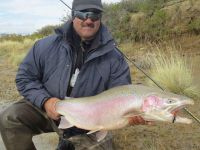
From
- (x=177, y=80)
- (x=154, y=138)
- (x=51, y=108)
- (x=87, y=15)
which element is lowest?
Result: (x=154, y=138)

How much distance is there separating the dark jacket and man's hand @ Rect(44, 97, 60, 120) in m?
0.07

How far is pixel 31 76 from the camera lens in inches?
205

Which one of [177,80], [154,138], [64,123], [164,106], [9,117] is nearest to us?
[164,106]

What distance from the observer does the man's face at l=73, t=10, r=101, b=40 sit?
4930 millimetres

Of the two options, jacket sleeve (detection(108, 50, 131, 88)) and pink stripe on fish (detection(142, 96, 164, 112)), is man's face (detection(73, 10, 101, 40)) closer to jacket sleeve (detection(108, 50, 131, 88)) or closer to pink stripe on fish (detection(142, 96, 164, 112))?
jacket sleeve (detection(108, 50, 131, 88))

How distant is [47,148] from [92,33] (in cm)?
202

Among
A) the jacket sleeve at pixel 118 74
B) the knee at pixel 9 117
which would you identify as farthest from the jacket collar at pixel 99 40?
the knee at pixel 9 117

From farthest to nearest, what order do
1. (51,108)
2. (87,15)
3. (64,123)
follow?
(87,15), (51,108), (64,123)

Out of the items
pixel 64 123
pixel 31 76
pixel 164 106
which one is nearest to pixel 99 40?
pixel 31 76

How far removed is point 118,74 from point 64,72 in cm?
52

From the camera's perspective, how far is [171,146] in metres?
5.93

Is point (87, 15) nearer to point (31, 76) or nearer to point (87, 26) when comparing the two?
point (87, 26)

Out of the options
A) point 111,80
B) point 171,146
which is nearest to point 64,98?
point 111,80

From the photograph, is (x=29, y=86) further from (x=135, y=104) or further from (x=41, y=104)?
(x=135, y=104)
